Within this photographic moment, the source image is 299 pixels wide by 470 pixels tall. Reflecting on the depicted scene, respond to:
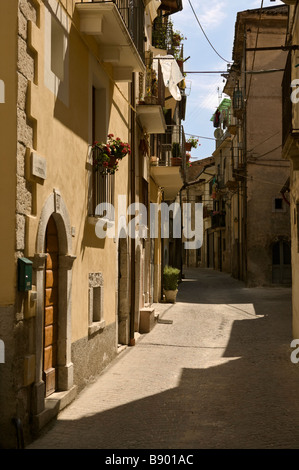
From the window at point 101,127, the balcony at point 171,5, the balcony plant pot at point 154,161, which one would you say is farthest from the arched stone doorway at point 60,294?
the balcony at point 171,5

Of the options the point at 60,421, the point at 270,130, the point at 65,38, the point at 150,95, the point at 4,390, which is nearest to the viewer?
the point at 4,390

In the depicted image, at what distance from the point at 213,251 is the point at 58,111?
4252 centimetres

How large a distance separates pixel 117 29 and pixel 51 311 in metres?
4.35

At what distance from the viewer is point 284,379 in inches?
373

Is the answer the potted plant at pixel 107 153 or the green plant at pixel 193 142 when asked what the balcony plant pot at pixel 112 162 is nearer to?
the potted plant at pixel 107 153

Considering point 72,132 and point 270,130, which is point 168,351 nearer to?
point 72,132

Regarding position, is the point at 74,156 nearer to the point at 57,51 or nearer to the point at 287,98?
the point at 57,51

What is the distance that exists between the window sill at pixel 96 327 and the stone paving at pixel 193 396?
0.77 m

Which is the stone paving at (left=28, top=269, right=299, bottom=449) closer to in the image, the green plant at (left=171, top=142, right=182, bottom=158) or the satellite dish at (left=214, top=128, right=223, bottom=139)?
the green plant at (left=171, top=142, right=182, bottom=158)

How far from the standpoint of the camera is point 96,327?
931cm

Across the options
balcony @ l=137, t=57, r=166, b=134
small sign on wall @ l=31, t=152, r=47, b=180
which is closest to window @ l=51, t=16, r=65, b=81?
small sign on wall @ l=31, t=152, r=47, b=180

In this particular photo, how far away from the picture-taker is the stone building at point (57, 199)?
588 cm

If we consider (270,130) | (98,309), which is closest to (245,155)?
(270,130)

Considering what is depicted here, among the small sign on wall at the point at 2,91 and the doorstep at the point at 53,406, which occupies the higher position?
the small sign on wall at the point at 2,91
